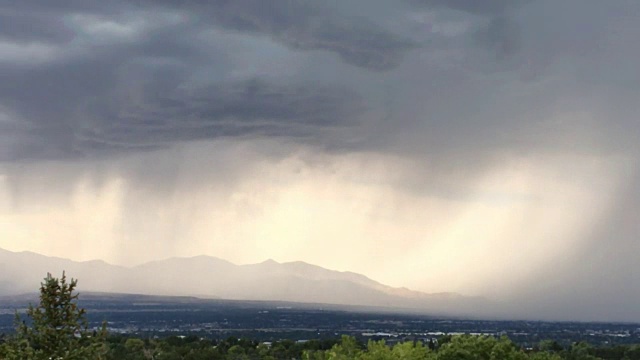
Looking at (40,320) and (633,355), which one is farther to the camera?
(633,355)

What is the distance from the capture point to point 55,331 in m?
37.5

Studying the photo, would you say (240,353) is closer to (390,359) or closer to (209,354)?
(209,354)

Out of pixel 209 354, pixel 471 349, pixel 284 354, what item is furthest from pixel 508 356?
pixel 284 354

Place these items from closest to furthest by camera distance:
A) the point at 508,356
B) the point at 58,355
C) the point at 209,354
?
the point at 58,355 < the point at 508,356 < the point at 209,354

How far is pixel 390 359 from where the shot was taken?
247ft

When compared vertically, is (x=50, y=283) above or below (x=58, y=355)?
above

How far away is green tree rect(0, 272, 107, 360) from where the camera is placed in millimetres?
37312

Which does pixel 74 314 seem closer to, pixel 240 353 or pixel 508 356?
pixel 508 356

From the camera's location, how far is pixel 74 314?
126 ft

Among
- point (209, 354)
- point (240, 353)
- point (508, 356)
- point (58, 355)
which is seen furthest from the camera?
point (240, 353)

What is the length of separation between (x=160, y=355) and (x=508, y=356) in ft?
340

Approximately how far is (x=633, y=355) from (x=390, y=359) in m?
121

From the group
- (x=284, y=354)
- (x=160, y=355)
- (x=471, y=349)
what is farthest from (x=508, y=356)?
(x=284, y=354)

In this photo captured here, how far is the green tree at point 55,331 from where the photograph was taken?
37312 mm
